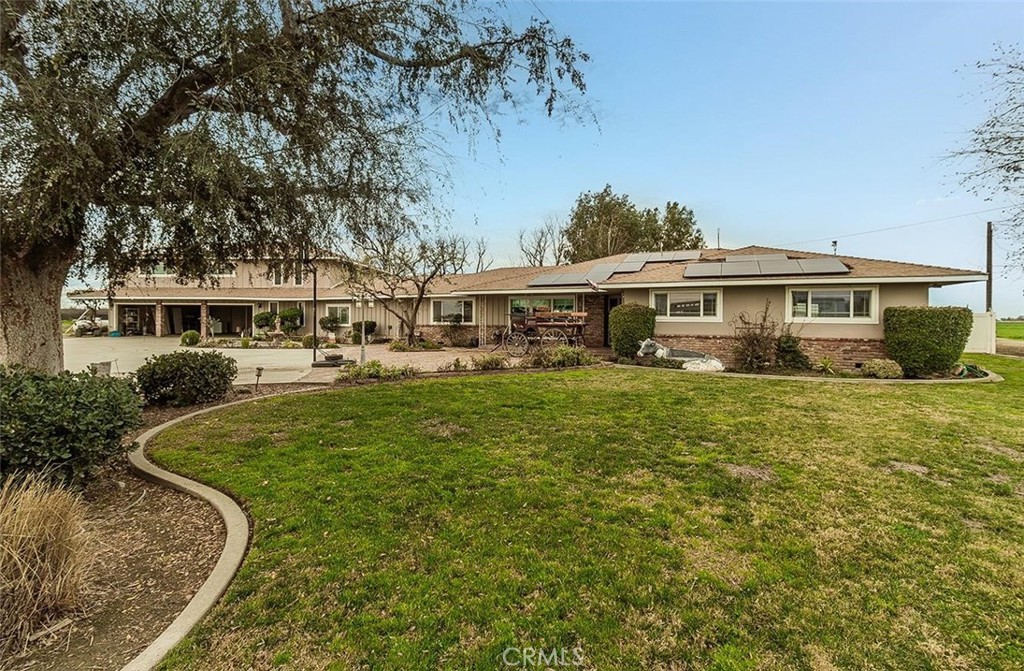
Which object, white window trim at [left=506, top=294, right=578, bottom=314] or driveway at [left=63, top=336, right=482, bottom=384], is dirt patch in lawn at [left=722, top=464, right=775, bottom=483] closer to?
driveway at [left=63, top=336, right=482, bottom=384]

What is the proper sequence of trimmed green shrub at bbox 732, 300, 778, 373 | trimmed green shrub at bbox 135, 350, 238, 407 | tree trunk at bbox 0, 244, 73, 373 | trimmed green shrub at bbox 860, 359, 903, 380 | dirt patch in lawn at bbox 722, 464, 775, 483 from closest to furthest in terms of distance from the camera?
1. dirt patch in lawn at bbox 722, 464, 775, 483
2. tree trunk at bbox 0, 244, 73, 373
3. trimmed green shrub at bbox 135, 350, 238, 407
4. trimmed green shrub at bbox 860, 359, 903, 380
5. trimmed green shrub at bbox 732, 300, 778, 373

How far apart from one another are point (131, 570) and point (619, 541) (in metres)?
3.29

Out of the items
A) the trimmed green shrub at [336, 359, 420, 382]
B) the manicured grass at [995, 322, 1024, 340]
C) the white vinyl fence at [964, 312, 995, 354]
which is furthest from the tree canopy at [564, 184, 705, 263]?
the trimmed green shrub at [336, 359, 420, 382]

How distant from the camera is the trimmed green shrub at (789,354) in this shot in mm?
12125

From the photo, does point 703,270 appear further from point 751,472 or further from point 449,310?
point 449,310

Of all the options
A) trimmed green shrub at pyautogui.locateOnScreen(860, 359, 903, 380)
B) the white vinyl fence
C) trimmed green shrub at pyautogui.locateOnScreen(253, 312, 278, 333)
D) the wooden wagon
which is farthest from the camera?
trimmed green shrub at pyautogui.locateOnScreen(253, 312, 278, 333)

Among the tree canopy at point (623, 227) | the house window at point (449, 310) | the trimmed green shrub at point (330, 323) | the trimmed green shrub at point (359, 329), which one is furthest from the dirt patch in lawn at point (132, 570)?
the tree canopy at point (623, 227)

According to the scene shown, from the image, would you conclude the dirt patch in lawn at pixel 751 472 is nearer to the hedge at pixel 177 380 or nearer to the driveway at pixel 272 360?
the hedge at pixel 177 380

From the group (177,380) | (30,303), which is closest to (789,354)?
(177,380)

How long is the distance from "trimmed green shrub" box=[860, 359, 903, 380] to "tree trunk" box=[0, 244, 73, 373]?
606 inches

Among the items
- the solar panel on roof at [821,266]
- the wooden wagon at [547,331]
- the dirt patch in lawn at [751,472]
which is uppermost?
the solar panel on roof at [821,266]

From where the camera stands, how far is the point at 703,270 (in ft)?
47.7

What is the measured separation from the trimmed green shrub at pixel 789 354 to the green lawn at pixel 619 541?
569 cm

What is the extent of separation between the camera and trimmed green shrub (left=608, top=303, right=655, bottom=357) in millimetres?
→ 13688
